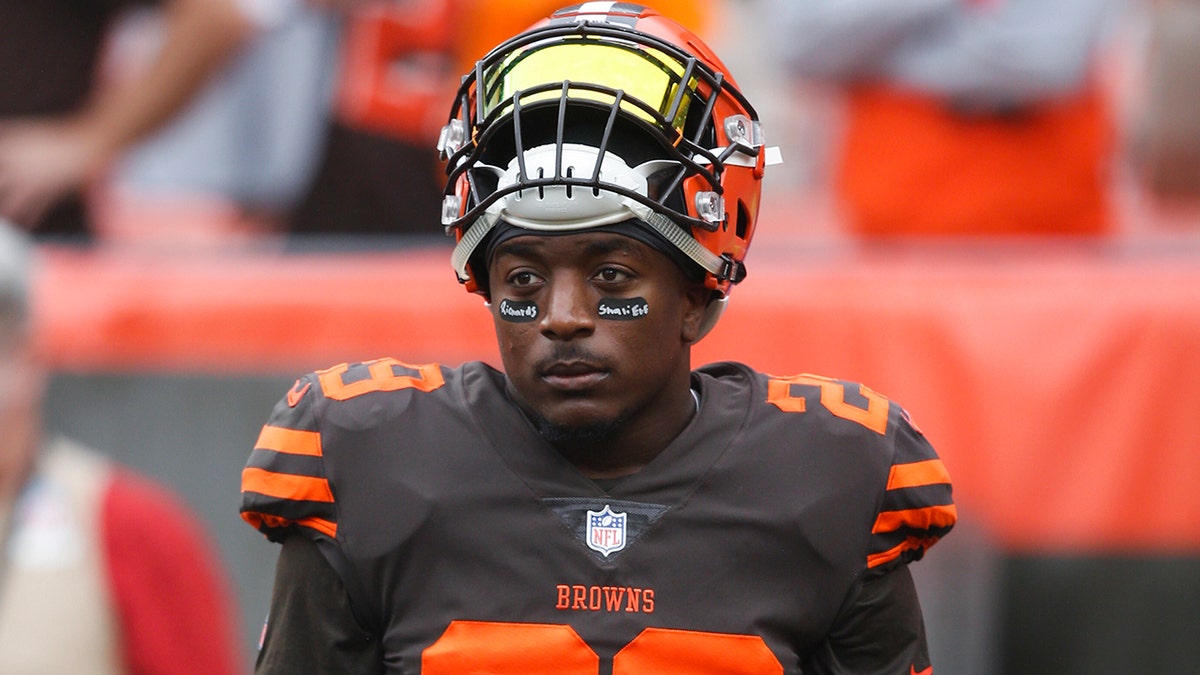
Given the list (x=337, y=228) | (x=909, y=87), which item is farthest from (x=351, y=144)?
(x=909, y=87)

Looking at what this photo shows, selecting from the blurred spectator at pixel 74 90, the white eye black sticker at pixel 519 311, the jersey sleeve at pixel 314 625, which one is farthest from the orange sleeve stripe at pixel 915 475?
the blurred spectator at pixel 74 90

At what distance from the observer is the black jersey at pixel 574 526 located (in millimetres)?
2244

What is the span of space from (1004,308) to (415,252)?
144 centimetres

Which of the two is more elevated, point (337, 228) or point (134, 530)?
point (337, 228)

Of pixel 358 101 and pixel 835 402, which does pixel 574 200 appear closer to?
pixel 835 402

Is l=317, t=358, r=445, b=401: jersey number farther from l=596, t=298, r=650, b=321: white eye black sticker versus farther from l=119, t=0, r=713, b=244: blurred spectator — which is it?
l=119, t=0, r=713, b=244: blurred spectator

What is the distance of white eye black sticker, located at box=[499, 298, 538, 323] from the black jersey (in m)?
0.18

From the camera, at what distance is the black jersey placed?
2244 mm

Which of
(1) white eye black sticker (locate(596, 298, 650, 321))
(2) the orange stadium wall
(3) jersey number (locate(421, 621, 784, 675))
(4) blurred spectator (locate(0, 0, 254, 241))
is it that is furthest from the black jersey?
(4) blurred spectator (locate(0, 0, 254, 241))

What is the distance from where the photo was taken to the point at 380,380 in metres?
2.40

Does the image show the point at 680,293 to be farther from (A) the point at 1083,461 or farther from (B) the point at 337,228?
(B) the point at 337,228

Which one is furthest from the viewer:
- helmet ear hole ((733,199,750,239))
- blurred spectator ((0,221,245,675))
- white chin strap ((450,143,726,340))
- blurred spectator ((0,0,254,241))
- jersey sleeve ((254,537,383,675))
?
blurred spectator ((0,0,254,241))

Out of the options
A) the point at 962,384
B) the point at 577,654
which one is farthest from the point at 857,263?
the point at 577,654

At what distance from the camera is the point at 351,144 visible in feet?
16.7
